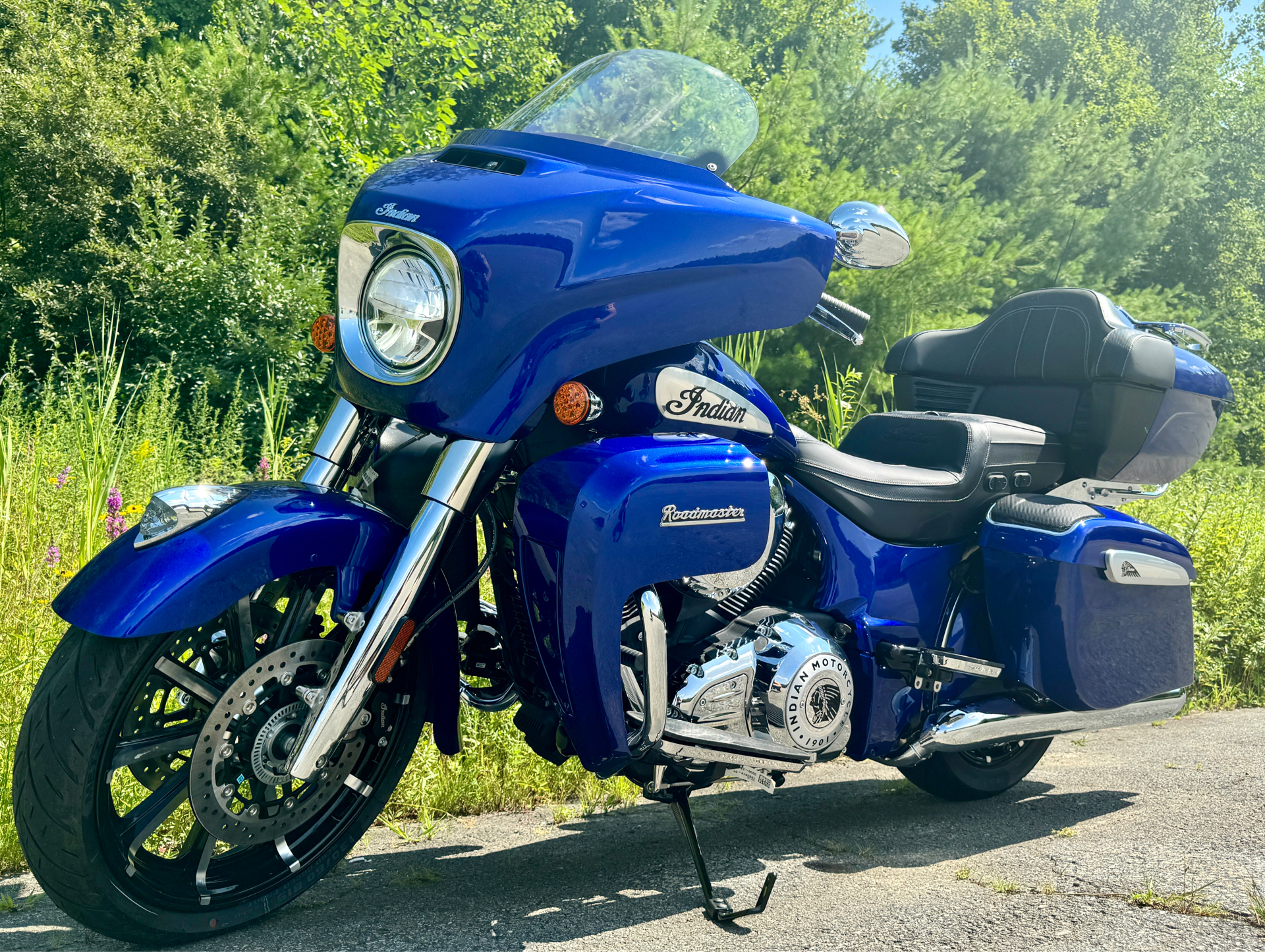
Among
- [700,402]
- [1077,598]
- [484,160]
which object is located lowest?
[1077,598]

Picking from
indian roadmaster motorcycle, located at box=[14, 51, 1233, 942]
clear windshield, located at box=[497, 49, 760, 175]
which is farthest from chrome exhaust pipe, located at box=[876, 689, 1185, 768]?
clear windshield, located at box=[497, 49, 760, 175]

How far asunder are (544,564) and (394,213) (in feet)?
2.74

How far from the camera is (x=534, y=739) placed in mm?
2678

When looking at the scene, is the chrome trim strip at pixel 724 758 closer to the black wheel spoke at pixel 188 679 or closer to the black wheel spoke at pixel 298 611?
the black wheel spoke at pixel 298 611

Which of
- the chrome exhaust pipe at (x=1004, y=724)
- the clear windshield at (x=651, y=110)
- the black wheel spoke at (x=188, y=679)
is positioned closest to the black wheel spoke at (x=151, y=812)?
the black wheel spoke at (x=188, y=679)

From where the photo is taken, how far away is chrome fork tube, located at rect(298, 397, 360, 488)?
8.60 feet

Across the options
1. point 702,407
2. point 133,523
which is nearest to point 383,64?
point 133,523

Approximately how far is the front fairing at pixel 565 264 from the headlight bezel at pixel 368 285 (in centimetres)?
2

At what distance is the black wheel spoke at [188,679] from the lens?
2.22m

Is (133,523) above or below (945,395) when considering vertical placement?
below

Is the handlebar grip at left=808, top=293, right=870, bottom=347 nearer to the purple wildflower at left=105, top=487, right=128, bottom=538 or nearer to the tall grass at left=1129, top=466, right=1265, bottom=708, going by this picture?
the purple wildflower at left=105, top=487, right=128, bottom=538

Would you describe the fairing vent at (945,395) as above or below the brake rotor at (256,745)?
above

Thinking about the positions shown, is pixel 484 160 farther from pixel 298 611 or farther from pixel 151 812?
pixel 151 812

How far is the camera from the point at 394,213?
2387mm
